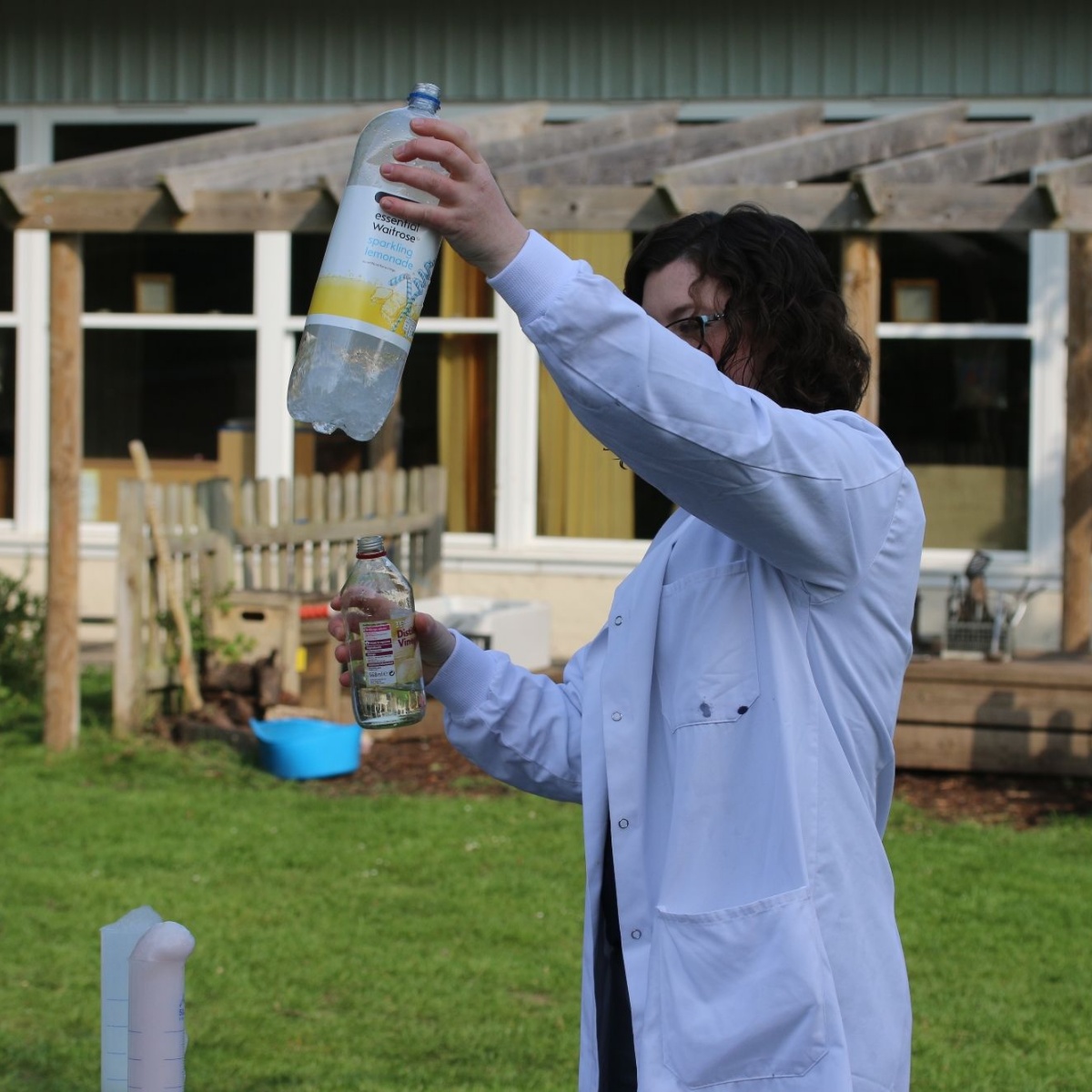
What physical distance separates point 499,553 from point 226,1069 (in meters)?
6.84

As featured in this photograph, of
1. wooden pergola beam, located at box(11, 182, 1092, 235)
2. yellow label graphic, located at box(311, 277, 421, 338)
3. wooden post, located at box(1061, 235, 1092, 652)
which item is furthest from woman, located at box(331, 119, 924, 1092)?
wooden post, located at box(1061, 235, 1092, 652)

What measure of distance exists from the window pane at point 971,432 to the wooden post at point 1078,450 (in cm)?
204

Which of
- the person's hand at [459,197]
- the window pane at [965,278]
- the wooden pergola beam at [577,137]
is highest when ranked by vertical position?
the wooden pergola beam at [577,137]

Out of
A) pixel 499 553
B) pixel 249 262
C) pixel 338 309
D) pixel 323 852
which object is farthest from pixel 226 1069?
pixel 249 262

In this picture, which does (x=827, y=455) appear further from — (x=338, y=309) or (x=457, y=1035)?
(x=457, y=1035)

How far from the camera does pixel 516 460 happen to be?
1110 cm

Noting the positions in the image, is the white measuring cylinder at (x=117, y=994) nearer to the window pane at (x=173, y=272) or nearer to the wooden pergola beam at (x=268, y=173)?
the wooden pergola beam at (x=268, y=173)

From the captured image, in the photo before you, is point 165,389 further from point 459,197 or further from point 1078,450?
point 459,197

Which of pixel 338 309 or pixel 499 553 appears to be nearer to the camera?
pixel 338 309

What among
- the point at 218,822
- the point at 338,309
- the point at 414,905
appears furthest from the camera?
the point at 218,822

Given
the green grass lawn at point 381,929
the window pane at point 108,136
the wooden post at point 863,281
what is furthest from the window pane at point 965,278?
the window pane at point 108,136

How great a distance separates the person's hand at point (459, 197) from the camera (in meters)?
1.80

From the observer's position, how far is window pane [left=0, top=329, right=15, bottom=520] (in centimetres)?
1188

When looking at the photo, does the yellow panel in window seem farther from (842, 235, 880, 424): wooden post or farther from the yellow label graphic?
the yellow label graphic
